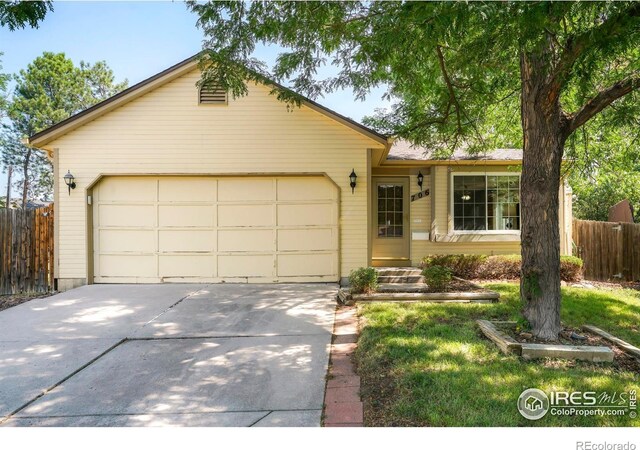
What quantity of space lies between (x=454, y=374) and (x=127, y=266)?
7409 mm

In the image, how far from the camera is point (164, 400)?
2.99 m

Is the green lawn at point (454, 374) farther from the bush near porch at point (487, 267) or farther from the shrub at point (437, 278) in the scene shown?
the bush near porch at point (487, 267)

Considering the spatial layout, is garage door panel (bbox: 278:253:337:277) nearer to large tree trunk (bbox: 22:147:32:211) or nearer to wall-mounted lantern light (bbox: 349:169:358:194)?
wall-mounted lantern light (bbox: 349:169:358:194)

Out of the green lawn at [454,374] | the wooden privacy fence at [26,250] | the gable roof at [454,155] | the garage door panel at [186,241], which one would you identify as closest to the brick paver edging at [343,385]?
the green lawn at [454,374]

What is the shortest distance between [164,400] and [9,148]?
2052 cm

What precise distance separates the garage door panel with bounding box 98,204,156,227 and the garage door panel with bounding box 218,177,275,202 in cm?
165

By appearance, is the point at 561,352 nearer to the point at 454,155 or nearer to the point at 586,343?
the point at 586,343

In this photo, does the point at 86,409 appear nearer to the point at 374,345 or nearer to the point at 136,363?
the point at 136,363

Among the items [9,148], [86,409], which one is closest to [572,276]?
[86,409]

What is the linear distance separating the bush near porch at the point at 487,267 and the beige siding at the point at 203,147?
2.29 meters

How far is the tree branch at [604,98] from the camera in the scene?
156 inches

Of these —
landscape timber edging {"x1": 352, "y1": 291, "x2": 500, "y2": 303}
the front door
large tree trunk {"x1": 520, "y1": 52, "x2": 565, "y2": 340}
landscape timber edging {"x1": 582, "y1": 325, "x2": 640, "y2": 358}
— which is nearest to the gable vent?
the front door

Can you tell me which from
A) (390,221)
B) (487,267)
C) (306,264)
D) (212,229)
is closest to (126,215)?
(212,229)

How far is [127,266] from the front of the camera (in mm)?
7938
